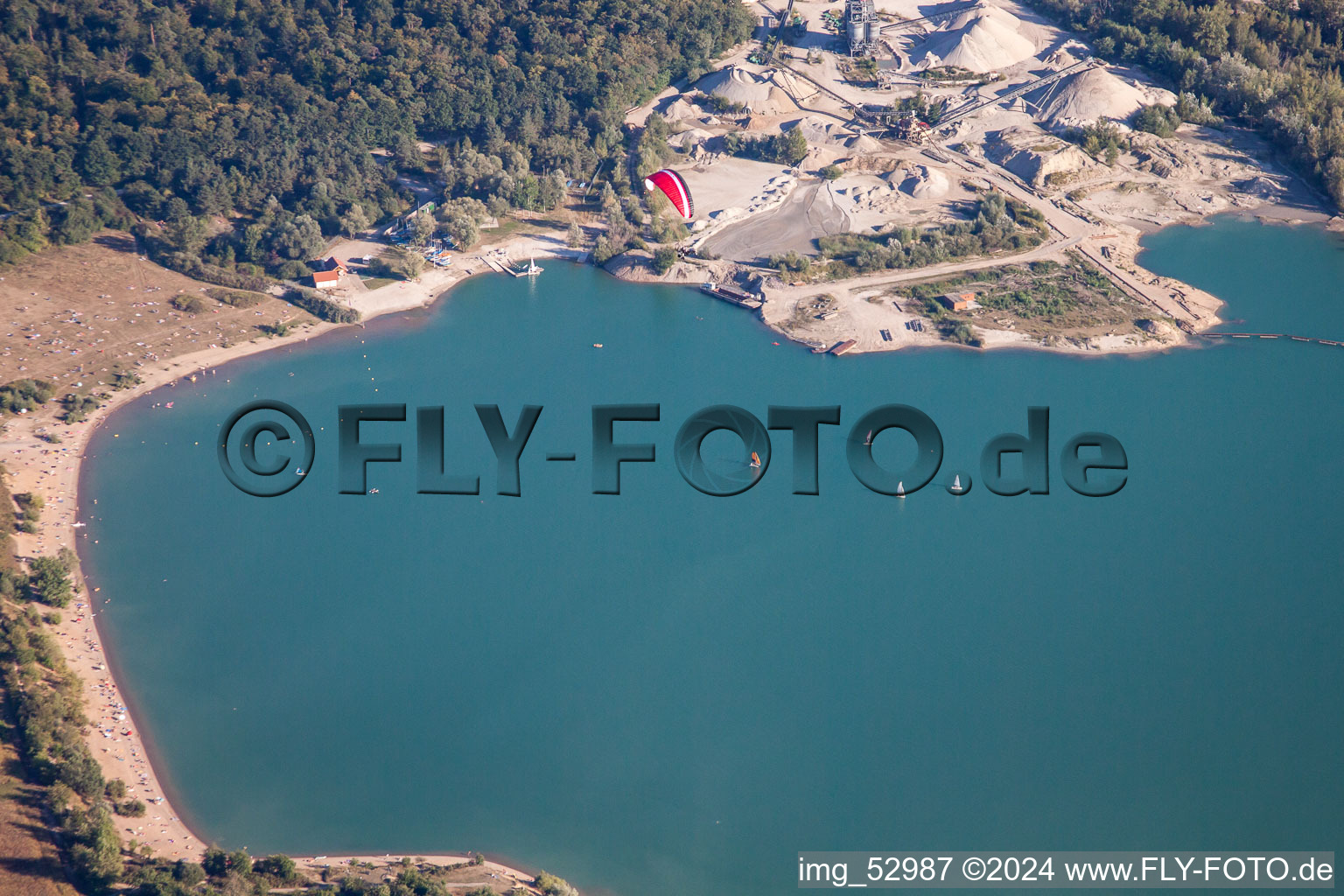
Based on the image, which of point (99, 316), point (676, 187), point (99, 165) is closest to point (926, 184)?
point (676, 187)

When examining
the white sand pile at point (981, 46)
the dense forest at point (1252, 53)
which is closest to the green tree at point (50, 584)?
the white sand pile at point (981, 46)

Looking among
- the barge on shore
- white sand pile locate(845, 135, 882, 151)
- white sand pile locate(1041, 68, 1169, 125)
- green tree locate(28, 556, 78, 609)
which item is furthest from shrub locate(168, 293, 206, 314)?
white sand pile locate(1041, 68, 1169, 125)

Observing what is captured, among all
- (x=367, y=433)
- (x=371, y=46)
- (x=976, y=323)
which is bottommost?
(x=367, y=433)

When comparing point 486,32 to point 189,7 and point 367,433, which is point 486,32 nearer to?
point 189,7

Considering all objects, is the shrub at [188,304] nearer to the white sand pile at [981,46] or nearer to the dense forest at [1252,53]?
the white sand pile at [981,46]

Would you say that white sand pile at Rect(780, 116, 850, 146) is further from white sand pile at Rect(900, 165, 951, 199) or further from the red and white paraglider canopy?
the red and white paraglider canopy

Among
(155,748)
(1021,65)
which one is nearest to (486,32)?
(1021,65)
